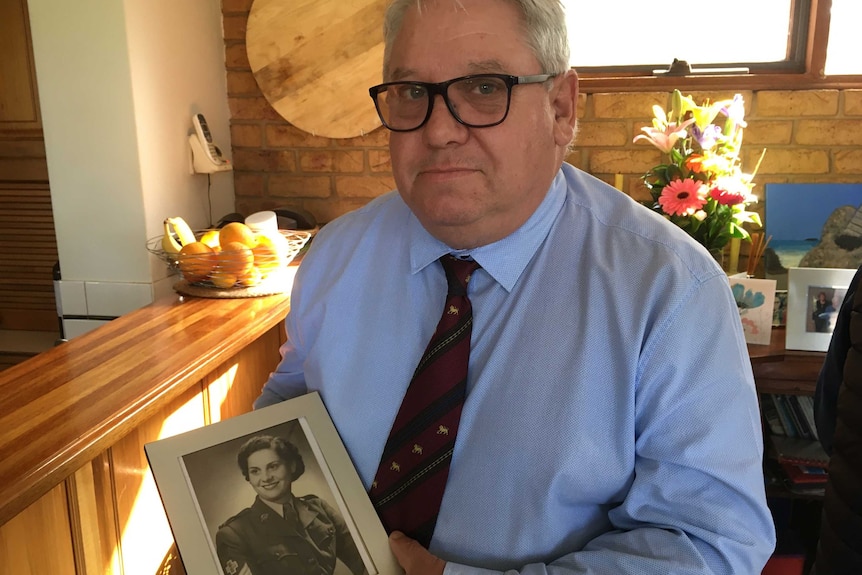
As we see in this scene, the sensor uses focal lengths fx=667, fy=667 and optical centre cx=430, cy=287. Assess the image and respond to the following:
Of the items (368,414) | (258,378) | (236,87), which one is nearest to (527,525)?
(368,414)

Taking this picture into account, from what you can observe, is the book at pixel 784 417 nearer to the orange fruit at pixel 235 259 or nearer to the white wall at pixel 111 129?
the orange fruit at pixel 235 259

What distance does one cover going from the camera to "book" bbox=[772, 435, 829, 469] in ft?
5.23

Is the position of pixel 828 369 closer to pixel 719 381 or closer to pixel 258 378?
pixel 719 381

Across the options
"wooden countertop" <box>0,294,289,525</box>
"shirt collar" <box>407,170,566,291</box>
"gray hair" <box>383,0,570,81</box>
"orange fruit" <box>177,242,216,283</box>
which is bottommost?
"wooden countertop" <box>0,294,289,525</box>

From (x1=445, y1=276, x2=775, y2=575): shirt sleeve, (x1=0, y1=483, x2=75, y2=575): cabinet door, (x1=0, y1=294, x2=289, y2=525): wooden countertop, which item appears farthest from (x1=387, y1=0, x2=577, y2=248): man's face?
(x1=0, y1=483, x2=75, y2=575): cabinet door

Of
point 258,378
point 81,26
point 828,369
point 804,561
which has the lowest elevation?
point 804,561

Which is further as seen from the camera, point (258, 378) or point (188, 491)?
point (258, 378)

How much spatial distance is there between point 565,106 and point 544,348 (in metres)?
0.34

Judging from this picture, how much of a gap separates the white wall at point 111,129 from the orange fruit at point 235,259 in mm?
276

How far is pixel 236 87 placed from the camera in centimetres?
216

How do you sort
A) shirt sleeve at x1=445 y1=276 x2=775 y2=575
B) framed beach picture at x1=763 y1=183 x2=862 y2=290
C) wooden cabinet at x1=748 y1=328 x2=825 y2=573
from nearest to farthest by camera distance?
1. shirt sleeve at x1=445 y1=276 x2=775 y2=575
2. wooden cabinet at x1=748 y1=328 x2=825 y2=573
3. framed beach picture at x1=763 y1=183 x2=862 y2=290

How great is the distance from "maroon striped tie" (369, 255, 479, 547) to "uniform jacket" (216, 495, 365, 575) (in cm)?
8

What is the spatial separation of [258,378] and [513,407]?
932mm

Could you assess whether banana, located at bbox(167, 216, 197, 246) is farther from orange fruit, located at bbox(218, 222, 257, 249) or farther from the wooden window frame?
the wooden window frame
